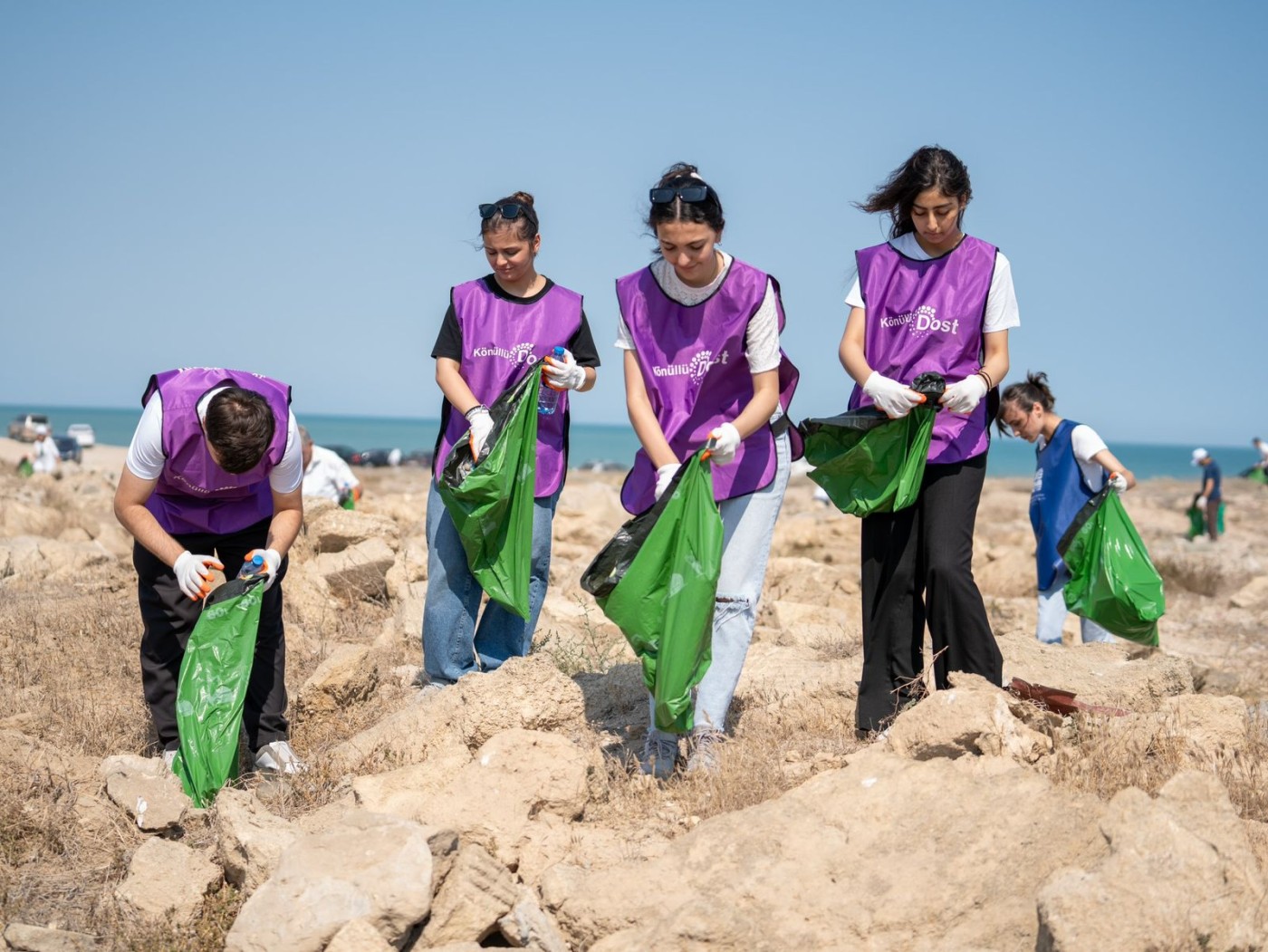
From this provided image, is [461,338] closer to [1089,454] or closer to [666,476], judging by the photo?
[666,476]

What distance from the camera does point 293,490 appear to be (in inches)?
176

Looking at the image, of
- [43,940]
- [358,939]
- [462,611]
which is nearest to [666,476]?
[462,611]

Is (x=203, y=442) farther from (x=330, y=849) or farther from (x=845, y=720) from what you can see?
(x=845, y=720)

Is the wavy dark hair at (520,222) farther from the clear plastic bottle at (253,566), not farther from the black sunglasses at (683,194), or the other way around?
the clear plastic bottle at (253,566)

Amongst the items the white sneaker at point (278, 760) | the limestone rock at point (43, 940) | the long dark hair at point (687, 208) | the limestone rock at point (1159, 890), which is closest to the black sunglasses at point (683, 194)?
the long dark hair at point (687, 208)

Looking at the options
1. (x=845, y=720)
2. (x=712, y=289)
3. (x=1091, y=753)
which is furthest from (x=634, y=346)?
(x=1091, y=753)

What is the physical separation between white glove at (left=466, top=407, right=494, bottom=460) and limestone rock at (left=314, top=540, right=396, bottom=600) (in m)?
3.04

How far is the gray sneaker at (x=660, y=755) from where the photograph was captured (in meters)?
4.14

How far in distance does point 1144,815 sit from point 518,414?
2.48 metres

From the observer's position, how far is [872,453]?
14.1 ft

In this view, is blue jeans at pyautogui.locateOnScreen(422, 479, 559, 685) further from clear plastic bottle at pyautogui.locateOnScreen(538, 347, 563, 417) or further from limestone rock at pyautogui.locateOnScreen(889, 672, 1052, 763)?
limestone rock at pyautogui.locateOnScreen(889, 672, 1052, 763)

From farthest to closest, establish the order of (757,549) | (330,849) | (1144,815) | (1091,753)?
(757,549) < (1091,753) < (330,849) < (1144,815)

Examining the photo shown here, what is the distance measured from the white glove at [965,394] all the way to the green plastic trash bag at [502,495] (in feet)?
4.72

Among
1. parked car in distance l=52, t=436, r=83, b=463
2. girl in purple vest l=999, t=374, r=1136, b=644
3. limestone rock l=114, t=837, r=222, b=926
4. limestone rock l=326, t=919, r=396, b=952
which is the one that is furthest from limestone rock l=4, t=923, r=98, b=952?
parked car in distance l=52, t=436, r=83, b=463
